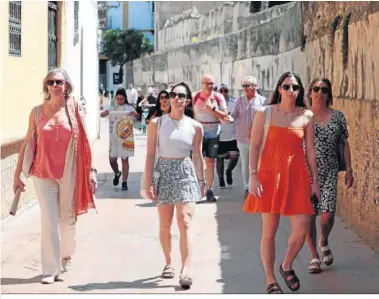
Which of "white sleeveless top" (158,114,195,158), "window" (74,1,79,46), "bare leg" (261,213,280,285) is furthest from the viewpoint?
"window" (74,1,79,46)

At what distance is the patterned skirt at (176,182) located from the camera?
7500 mm

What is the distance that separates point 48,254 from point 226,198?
17.9ft

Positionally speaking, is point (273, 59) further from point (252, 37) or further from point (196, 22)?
point (196, 22)

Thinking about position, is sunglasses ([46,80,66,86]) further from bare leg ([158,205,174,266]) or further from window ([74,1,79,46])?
window ([74,1,79,46])

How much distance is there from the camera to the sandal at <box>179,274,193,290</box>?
23.6 ft

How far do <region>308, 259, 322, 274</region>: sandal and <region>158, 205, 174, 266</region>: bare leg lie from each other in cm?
116

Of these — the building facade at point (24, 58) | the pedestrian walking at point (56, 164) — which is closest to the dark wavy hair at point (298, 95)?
the pedestrian walking at point (56, 164)

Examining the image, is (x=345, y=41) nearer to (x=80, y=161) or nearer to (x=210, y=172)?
(x=210, y=172)

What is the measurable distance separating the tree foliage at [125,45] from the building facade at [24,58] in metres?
71.3

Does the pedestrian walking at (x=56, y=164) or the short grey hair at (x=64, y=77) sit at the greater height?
the short grey hair at (x=64, y=77)

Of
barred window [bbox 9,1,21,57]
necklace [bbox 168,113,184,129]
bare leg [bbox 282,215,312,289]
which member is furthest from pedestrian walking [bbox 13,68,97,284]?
barred window [bbox 9,1,21,57]

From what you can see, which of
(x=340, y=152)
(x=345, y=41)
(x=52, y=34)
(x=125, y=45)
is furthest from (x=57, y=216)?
(x=125, y=45)

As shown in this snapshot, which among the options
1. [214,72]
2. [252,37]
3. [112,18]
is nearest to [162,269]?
[252,37]

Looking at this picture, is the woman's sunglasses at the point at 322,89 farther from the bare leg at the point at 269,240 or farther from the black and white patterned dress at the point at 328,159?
the bare leg at the point at 269,240
